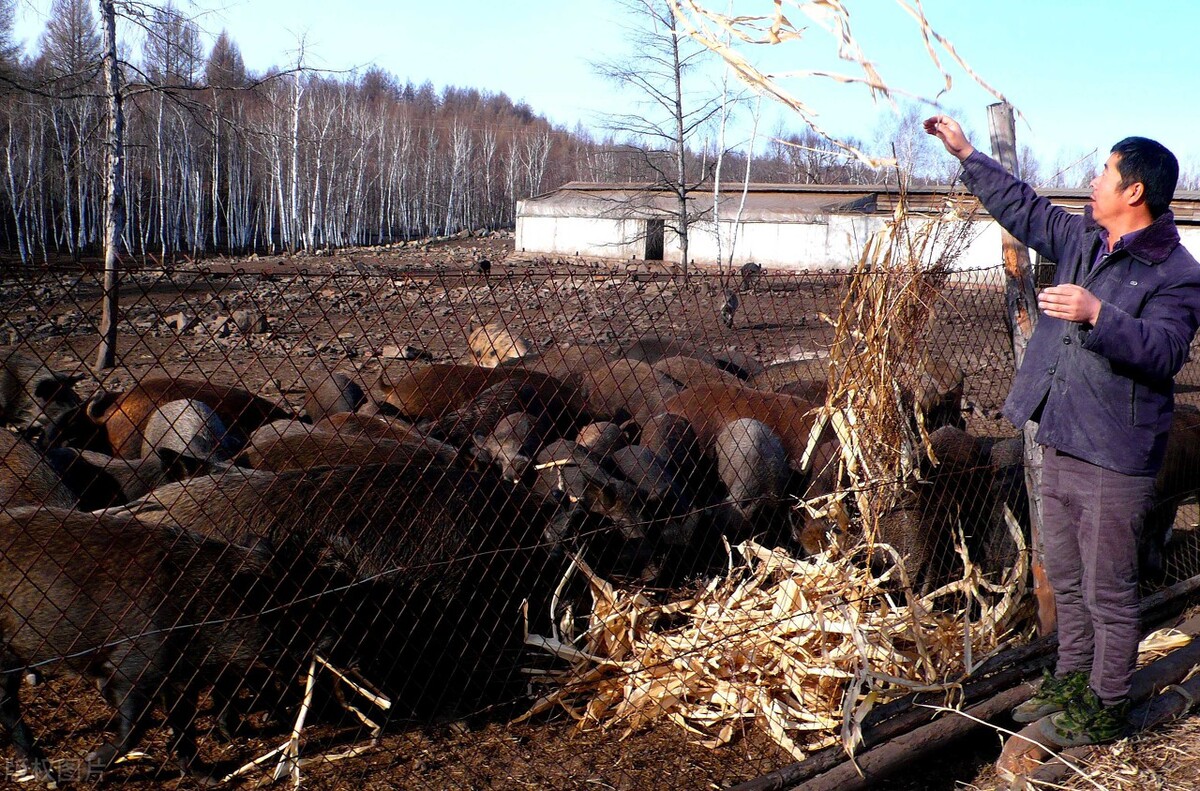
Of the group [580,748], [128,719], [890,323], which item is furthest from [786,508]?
[128,719]

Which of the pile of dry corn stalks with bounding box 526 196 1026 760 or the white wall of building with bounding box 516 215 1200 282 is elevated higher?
the white wall of building with bounding box 516 215 1200 282

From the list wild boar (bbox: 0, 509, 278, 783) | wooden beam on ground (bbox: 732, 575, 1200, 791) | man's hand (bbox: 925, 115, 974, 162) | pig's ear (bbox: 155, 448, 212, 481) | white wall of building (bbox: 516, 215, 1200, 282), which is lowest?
wooden beam on ground (bbox: 732, 575, 1200, 791)

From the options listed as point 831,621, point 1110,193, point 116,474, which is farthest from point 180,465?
point 1110,193

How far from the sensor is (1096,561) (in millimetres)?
3350

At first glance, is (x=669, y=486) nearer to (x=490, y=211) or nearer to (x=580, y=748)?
(x=580, y=748)

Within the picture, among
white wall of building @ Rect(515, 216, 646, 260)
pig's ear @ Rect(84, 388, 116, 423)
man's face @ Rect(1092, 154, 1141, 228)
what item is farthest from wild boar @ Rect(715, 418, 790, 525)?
white wall of building @ Rect(515, 216, 646, 260)

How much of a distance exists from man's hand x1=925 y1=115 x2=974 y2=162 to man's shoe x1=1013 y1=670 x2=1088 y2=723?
2037 millimetres

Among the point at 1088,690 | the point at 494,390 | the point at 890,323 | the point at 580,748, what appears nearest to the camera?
the point at 1088,690

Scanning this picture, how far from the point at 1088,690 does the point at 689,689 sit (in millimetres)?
1595

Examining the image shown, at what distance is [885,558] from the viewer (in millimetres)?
5004

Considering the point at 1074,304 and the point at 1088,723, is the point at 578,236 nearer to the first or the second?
the point at 1088,723

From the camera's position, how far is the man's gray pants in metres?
3.29

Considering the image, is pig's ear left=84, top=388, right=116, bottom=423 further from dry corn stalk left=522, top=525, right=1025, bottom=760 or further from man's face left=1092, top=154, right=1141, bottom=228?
man's face left=1092, top=154, right=1141, bottom=228

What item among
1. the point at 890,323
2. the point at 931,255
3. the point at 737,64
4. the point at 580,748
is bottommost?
the point at 580,748
